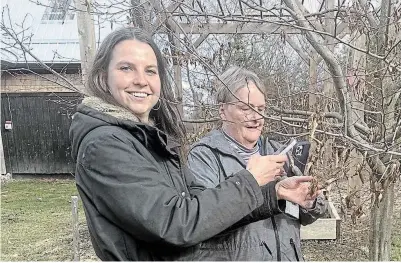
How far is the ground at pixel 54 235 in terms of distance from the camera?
4582 millimetres

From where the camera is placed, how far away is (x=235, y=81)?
6.08 ft

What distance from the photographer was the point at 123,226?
1.05 meters

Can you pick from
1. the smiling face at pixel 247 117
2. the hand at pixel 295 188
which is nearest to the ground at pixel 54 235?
the smiling face at pixel 247 117

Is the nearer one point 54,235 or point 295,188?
point 295,188

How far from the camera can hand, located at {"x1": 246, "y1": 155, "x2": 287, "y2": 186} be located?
1258 millimetres

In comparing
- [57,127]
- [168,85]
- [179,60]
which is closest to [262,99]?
[168,85]

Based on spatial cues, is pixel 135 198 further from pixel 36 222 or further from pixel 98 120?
pixel 36 222

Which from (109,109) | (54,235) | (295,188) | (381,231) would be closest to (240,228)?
(295,188)

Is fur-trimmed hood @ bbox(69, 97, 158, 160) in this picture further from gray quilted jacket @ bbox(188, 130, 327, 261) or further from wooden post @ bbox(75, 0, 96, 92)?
wooden post @ bbox(75, 0, 96, 92)

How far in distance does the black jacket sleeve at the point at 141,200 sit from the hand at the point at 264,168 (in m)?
0.16

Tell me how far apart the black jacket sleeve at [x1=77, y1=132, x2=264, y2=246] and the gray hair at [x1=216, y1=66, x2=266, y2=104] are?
0.78 meters

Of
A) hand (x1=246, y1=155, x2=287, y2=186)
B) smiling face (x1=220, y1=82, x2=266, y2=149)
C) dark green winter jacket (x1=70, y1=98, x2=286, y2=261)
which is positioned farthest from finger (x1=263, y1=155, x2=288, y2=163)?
smiling face (x1=220, y1=82, x2=266, y2=149)

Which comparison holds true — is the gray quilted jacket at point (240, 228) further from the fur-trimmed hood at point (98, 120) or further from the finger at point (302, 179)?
the fur-trimmed hood at point (98, 120)

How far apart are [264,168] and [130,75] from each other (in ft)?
1.50
